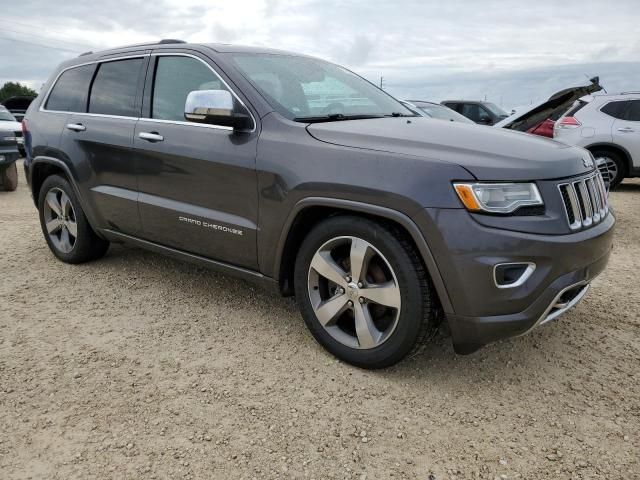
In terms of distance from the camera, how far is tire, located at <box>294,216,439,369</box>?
2570 mm

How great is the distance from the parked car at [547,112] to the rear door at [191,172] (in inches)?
228

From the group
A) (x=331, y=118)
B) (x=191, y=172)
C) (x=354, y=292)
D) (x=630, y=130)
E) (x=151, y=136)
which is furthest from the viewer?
(x=630, y=130)

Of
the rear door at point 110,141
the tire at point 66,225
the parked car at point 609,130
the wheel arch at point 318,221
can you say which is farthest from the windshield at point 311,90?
the parked car at point 609,130

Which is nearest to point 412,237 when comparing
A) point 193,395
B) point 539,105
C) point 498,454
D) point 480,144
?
point 480,144

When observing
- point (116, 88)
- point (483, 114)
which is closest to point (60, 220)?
point (116, 88)

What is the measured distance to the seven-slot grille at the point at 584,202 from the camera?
2.52m

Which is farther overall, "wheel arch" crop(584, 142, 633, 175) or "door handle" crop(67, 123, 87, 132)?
"wheel arch" crop(584, 142, 633, 175)

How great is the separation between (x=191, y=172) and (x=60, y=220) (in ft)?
6.36

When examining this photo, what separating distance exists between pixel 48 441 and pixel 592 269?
Answer: 8.41 feet

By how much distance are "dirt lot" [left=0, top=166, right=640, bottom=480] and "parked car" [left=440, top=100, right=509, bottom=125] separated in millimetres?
11158

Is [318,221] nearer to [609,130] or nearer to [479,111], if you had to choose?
[609,130]

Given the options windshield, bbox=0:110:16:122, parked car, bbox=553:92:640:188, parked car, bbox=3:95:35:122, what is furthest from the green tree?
parked car, bbox=553:92:640:188

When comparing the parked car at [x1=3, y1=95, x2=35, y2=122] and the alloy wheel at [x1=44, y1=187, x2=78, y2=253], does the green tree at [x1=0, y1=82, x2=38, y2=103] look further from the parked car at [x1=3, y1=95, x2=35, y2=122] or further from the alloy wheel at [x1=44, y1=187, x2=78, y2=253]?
the alloy wheel at [x1=44, y1=187, x2=78, y2=253]

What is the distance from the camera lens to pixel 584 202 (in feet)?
8.64
